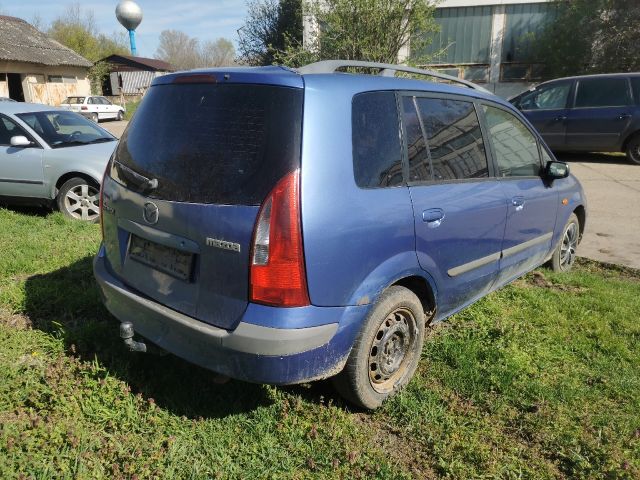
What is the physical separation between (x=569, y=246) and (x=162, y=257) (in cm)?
414

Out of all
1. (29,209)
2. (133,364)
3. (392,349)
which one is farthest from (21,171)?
(392,349)

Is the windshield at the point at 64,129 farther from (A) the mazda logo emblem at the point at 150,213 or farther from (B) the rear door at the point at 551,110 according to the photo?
(B) the rear door at the point at 551,110

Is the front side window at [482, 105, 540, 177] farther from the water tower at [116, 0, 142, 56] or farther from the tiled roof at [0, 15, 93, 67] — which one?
the water tower at [116, 0, 142, 56]

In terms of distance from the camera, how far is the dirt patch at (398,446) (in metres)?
2.41

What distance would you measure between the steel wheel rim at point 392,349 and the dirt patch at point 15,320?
247 centimetres

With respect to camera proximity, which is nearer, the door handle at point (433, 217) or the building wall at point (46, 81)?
the door handle at point (433, 217)

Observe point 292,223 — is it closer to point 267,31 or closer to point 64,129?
point 64,129

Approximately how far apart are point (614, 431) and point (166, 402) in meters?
2.42

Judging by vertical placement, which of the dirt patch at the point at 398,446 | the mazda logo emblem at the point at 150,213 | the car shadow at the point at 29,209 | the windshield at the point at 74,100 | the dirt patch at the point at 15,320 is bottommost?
the dirt patch at the point at 398,446

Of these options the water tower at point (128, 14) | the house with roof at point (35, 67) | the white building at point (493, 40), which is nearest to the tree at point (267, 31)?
the white building at point (493, 40)

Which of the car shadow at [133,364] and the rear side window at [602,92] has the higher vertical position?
the rear side window at [602,92]

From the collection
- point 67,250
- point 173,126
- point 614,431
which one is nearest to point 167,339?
point 173,126

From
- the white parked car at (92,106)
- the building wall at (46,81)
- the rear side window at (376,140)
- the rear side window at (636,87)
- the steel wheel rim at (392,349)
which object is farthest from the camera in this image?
the white parked car at (92,106)

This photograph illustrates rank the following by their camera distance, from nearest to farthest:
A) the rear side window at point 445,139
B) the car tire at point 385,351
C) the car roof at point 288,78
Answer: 1. the car roof at point 288,78
2. the car tire at point 385,351
3. the rear side window at point 445,139
